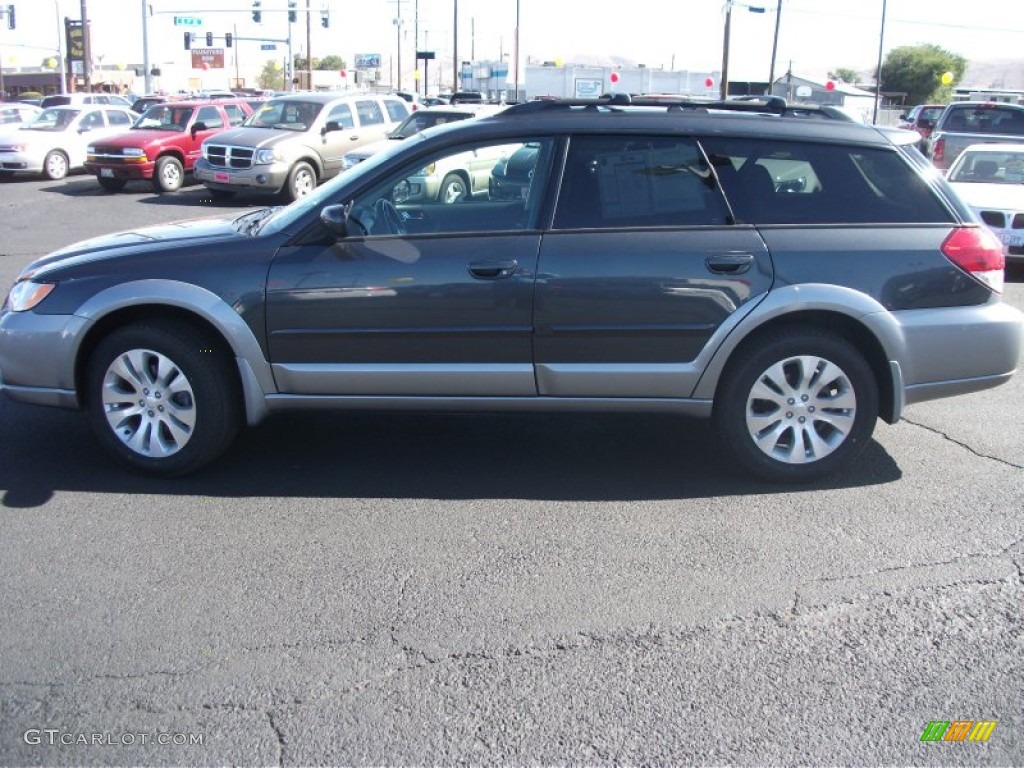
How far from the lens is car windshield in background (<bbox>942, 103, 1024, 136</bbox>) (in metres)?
18.8

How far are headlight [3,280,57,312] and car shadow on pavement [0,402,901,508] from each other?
2.70 ft

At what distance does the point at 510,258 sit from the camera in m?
4.98

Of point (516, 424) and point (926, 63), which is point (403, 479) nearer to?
point (516, 424)

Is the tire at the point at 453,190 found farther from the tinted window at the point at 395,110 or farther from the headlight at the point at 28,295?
the tinted window at the point at 395,110

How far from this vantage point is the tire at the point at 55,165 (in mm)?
22047

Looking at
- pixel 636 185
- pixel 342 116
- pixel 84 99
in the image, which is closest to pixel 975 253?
pixel 636 185

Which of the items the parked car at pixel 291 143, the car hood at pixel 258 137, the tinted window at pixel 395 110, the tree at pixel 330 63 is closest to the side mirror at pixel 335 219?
the parked car at pixel 291 143

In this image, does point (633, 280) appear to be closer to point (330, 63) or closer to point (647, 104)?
point (647, 104)

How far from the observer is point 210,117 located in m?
21.6

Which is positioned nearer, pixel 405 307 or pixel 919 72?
pixel 405 307

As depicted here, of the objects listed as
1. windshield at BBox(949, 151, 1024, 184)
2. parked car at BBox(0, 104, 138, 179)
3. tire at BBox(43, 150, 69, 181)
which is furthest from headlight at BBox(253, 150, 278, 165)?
windshield at BBox(949, 151, 1024, 184)

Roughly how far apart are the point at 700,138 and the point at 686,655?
2.70 m

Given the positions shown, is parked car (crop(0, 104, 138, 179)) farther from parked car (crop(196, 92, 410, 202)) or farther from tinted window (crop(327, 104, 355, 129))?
tinted window (crop(327, 104, 355, 129))

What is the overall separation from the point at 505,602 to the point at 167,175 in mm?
18162
